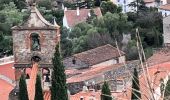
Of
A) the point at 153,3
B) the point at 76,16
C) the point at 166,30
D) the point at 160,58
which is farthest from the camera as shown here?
the point at 153,3

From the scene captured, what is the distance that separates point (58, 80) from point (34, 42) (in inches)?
109

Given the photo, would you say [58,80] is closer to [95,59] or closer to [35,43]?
[35,43]

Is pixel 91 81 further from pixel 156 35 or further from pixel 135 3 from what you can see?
pixel 135 3

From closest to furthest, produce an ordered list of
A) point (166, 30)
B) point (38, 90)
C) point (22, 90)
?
point (38, 90), point (22, 90), point (166, 30)

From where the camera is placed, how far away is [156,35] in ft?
179

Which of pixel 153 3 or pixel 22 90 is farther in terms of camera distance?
pixel 153 3

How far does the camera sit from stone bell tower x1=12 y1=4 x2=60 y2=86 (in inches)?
898

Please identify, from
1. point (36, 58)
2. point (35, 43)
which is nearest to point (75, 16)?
point (35, 43)

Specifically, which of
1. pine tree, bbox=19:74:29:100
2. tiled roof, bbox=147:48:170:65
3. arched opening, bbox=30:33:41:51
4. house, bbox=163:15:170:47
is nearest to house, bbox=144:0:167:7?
house, bbox=163:15:170:47

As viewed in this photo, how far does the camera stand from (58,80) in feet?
68.7

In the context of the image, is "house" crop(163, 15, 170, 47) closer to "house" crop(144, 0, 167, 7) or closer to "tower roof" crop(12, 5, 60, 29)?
"house" crop(144, 0, 167, 7)

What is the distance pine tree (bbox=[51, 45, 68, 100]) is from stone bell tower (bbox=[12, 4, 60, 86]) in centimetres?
170

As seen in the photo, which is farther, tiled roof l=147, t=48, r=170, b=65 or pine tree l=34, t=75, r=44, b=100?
tiled roof l=147, t=48, r=170, b=65

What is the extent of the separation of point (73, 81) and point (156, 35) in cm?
2086
